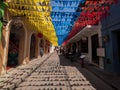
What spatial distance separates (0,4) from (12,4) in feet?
4.43

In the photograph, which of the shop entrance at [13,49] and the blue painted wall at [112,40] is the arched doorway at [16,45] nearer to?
the shop entrance at [13,49]

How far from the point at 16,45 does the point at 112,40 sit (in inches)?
320

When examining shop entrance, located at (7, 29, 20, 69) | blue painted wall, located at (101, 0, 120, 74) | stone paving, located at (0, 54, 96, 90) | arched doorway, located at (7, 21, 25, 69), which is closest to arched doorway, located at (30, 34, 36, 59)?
arched doorway, located at (7, 21, 25, 69)

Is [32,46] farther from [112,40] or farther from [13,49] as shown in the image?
[112,40]

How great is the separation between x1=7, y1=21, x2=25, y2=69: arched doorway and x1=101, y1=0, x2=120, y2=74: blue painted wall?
7011mm

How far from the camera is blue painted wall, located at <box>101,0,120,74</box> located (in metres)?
8.23

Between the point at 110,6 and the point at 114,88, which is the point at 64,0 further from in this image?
the point at 114,88

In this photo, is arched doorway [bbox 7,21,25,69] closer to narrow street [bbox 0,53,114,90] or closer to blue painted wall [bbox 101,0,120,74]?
narrow street [bbox 0,53,114,90]

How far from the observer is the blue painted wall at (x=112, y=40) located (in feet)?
27.0

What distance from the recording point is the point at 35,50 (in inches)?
812

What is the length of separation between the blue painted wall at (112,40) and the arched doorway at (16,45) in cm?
701

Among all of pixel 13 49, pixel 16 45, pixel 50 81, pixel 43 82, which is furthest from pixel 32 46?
pixel 43 82

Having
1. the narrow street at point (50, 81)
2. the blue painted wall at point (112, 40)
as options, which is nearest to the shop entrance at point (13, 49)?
the narrow street at point (50, 81)

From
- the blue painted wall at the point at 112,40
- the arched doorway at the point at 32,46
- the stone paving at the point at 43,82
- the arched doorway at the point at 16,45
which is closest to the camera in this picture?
the stone paving at the point at 43,82
